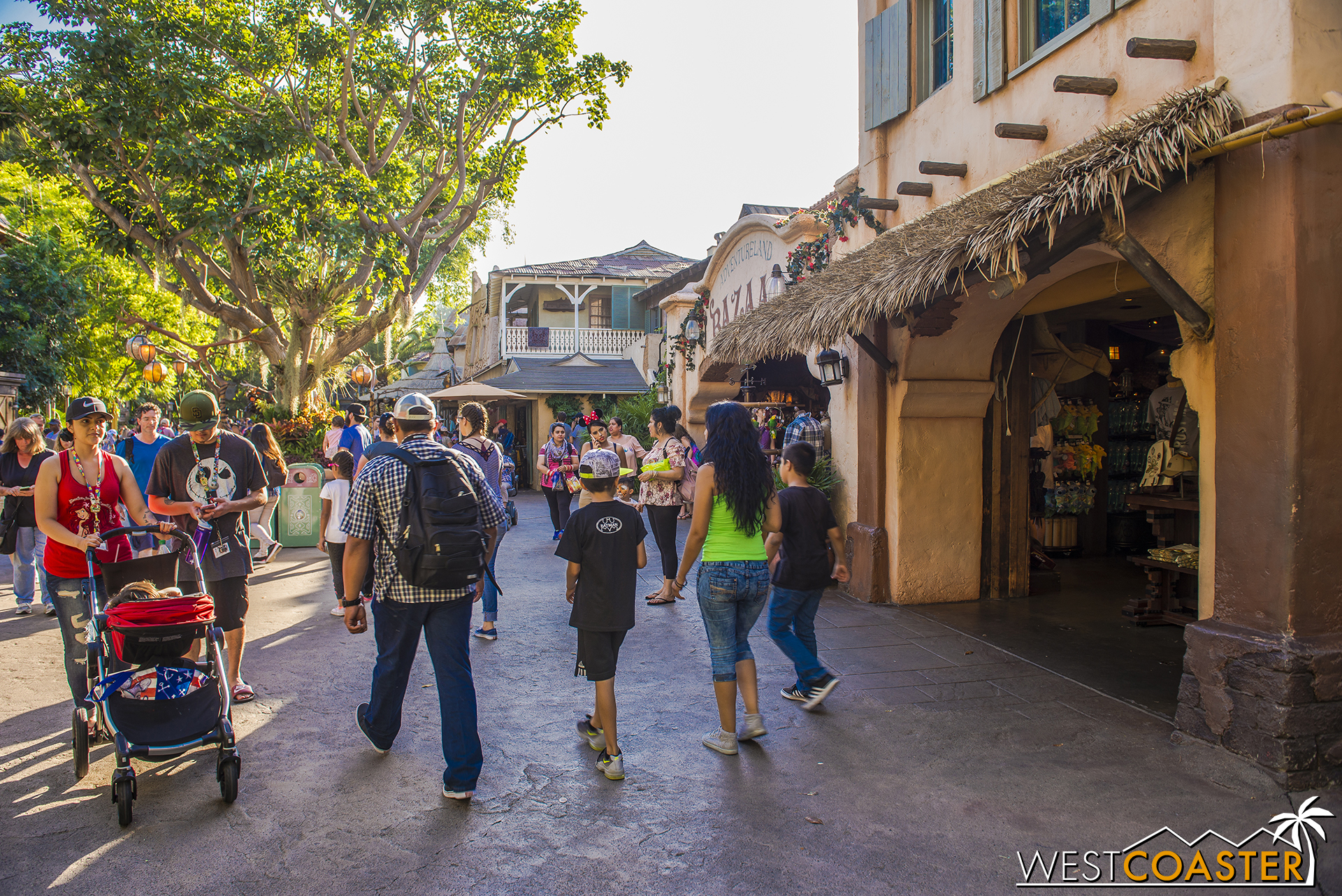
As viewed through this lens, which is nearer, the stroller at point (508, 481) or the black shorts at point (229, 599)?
the black shorts at point (229, 599)

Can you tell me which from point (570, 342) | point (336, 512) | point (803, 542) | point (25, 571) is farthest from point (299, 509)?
point (570, 342)

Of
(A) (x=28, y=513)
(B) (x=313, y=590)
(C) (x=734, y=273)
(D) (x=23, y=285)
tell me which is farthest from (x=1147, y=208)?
(D) (x=23, y=285)

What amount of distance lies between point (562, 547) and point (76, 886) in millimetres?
2225

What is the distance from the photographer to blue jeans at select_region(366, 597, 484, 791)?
12.6 ft

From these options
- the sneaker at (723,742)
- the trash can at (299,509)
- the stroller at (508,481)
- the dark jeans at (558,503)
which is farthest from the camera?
the trash can at (299,509)

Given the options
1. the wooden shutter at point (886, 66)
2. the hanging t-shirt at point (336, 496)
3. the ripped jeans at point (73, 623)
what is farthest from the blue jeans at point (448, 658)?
the wooden shutter at point (886, 66)

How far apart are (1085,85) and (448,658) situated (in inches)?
188

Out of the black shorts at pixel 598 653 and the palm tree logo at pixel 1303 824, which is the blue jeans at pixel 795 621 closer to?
the black shorts at pixel 598 653

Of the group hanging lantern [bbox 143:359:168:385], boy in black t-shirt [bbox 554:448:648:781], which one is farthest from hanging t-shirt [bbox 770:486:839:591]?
hanging lantern [bbox 143:359:168:385]

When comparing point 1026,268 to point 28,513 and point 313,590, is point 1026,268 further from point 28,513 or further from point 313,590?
point 28,513

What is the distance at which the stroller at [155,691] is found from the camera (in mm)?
3711

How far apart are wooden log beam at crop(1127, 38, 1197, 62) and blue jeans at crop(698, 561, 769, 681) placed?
3.34m

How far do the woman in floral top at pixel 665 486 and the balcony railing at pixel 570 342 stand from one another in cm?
1829

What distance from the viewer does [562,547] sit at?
13.9 ft
